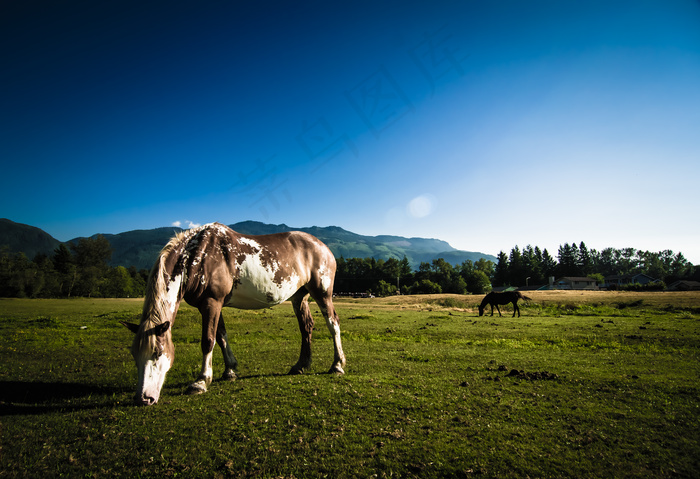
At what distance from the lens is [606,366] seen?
903 centimetres

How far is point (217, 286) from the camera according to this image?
722cm

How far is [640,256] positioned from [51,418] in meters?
225

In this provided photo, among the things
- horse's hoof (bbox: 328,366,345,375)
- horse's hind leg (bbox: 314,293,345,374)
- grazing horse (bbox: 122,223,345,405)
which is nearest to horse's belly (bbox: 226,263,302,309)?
grazing horse (bbox: 122,223,345,405)

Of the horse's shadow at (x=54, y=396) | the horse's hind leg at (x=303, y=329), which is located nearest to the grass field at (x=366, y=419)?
the horse's shadow at (x=54, y=396)

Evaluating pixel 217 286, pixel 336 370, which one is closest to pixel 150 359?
pixel 217 286

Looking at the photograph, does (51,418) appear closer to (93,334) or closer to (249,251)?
(249,251)

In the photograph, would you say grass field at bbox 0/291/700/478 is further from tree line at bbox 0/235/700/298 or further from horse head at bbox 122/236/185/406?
tree line at bbox 0/235/700/298

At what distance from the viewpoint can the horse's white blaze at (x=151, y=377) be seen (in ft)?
19.1

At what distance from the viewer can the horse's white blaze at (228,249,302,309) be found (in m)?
7.68

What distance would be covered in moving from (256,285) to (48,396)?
15.4 feet

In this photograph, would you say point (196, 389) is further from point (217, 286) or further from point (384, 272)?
point (384, 272)

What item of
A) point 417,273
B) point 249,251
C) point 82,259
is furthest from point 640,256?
point 82,259

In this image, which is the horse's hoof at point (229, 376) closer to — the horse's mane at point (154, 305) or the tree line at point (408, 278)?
the horse's mane at point (154, 305)

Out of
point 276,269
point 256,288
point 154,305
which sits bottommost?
point 154,305
